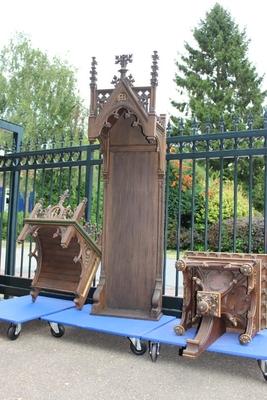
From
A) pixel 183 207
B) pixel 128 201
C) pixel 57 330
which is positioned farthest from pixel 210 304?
pixel 183 207

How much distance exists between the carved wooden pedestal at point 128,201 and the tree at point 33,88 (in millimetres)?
19351

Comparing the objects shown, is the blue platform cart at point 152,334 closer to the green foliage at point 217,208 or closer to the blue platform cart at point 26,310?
the blue platform cart at point 26,310

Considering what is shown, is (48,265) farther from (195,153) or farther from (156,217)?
(195,153)

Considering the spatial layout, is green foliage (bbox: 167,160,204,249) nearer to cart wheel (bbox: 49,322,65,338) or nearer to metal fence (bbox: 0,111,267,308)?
metal fence (bbox: 0,111,267,308)

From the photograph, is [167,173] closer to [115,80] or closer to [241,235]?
[115,80]

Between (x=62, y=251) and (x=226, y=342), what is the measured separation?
7.53 feet

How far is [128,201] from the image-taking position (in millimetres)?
4484

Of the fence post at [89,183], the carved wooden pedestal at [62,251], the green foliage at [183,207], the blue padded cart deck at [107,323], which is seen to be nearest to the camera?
the blue padded cart deck at [107,323]

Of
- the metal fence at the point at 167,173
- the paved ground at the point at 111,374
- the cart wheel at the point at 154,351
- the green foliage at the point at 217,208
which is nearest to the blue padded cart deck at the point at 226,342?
the cart wheel at the point at 154,351

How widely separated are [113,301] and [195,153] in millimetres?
1916

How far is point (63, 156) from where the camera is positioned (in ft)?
18.5

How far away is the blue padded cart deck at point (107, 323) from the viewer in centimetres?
361

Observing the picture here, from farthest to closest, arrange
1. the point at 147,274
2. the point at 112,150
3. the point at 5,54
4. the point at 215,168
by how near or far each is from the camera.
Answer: the point at 5,54
the point at 215,168
the point at 112,150
the point at 147,274

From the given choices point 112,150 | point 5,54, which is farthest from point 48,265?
point 5,54
